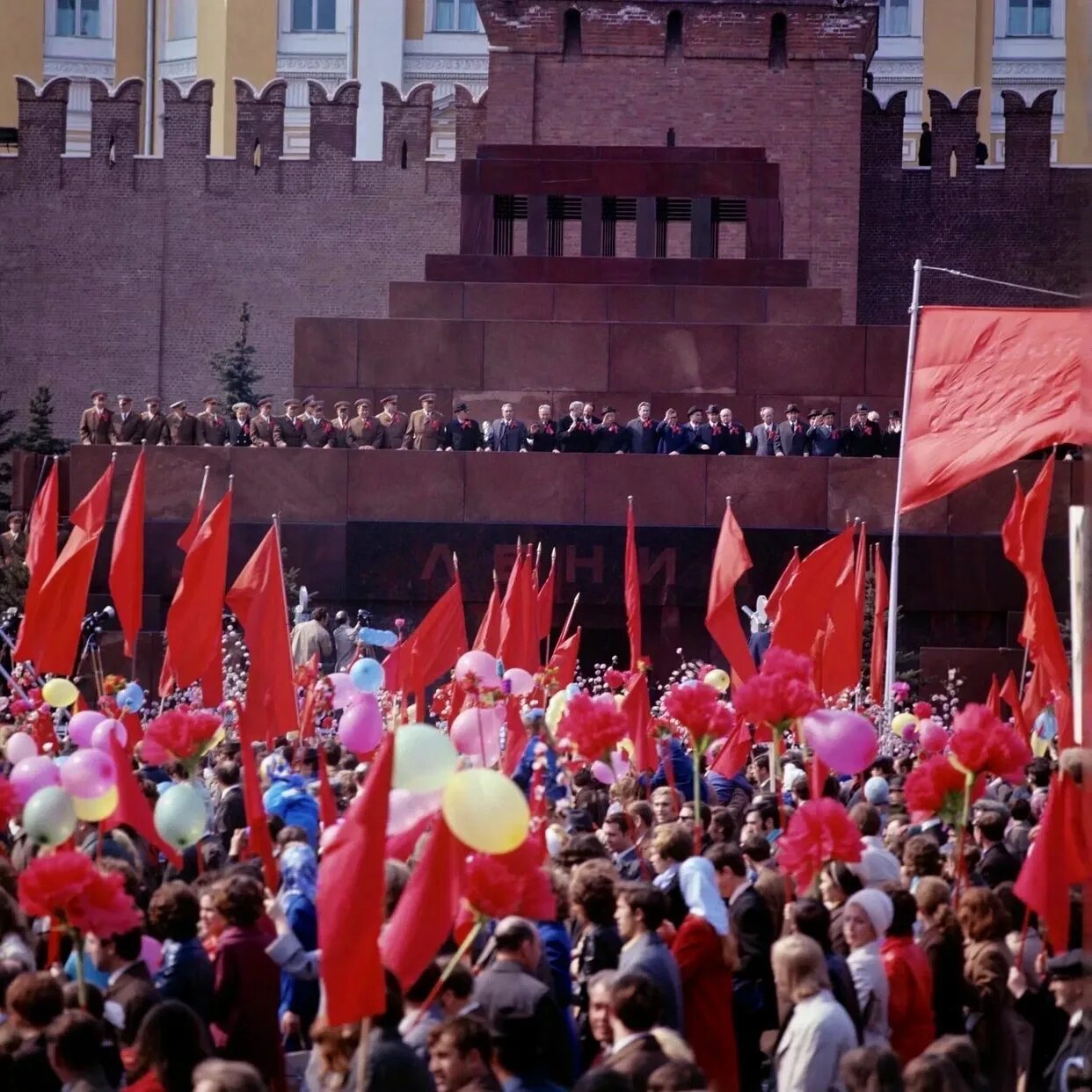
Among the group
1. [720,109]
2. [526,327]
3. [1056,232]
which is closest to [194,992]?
[526,327]

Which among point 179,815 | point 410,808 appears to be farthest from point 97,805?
point 410,808

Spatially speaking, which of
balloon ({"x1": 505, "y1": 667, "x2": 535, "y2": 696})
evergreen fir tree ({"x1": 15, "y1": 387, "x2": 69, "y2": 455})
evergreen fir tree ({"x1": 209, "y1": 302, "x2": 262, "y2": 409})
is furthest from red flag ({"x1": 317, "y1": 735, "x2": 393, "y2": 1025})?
evergreen fir tree ({"x1": 209, "y1": 302, "x2": 262, "y2": 409})

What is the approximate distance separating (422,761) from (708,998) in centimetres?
106

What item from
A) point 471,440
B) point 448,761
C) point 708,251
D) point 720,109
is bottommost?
point 448,761

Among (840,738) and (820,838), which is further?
(840,738)

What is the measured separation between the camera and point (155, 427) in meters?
23.5

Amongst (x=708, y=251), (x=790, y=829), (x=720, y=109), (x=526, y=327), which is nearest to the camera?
(x=790, y=829)

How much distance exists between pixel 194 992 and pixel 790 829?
1902mm

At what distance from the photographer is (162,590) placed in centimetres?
2316

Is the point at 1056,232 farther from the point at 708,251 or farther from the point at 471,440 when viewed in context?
the point at 471,440

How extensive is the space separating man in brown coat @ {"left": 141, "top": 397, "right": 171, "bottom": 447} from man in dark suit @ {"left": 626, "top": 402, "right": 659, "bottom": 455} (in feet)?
14.6

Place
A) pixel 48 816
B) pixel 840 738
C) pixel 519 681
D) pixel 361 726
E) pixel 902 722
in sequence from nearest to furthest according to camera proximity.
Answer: pixel 48 816
pixel 840 738
pixel 361 726
pixel 519 681
pixel 902 722

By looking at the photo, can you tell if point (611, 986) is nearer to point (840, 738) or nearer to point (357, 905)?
point (357, 905)

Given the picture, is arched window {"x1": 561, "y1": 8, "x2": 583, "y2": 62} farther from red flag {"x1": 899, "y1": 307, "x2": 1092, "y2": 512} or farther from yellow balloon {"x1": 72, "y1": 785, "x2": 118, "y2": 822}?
yellow balloon {"x1": 72, "y1": 785, "x2": 118, "y2": 822}
